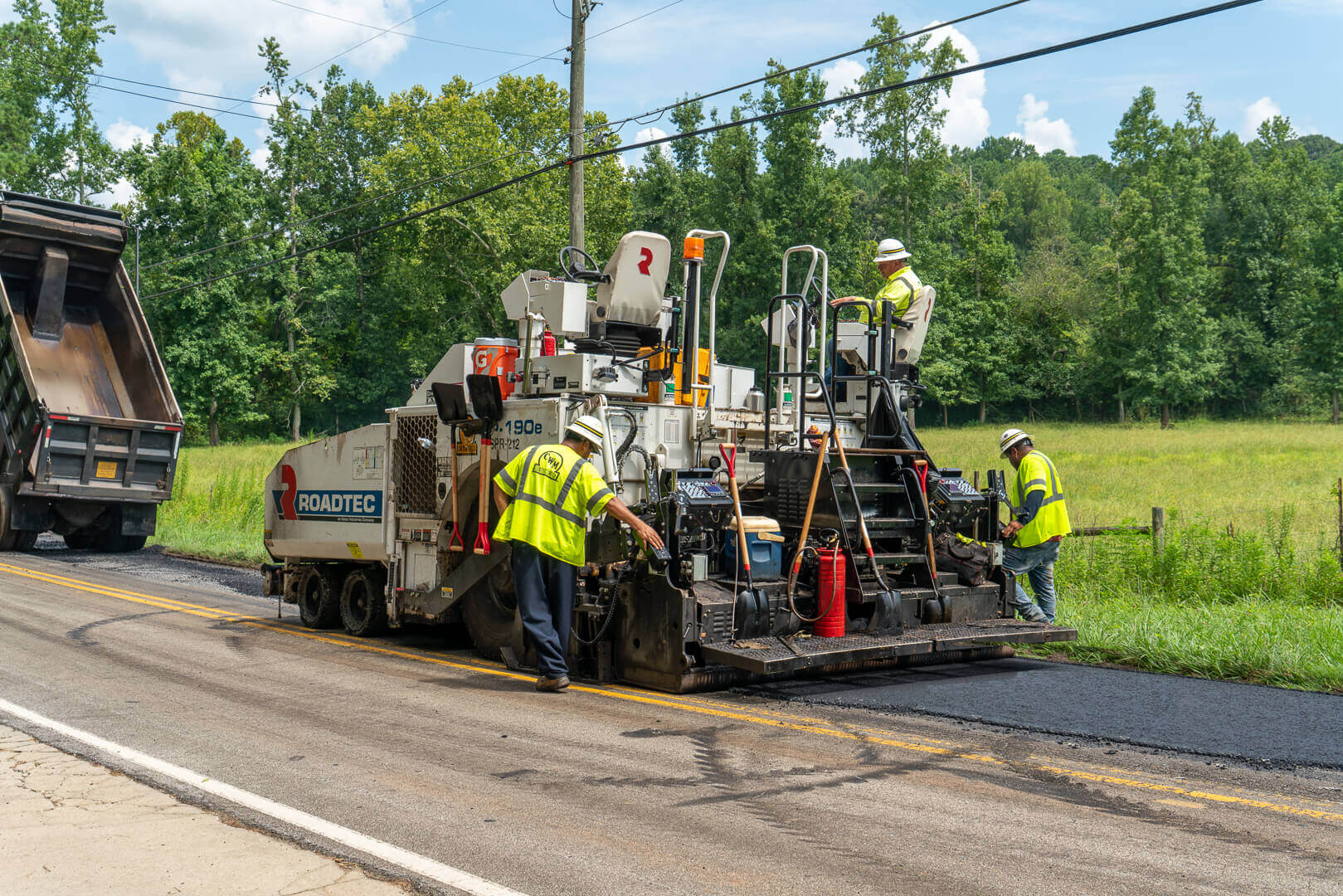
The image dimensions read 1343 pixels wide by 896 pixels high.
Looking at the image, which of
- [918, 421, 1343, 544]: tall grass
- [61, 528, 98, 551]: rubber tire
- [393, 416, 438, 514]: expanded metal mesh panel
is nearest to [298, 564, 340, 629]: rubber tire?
[393, 416, 438, 514]: expanded metal mesh panel

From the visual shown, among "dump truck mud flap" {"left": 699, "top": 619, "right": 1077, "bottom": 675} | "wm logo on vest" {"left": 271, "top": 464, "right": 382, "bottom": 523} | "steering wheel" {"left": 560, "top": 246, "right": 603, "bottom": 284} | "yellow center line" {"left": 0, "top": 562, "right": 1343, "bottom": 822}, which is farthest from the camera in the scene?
"wm logo on vest" {"left": 271, "top": 464, "right": 382, "bottom": 523}

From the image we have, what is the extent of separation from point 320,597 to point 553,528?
4.18 meters

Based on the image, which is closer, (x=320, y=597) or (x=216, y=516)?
(x=320, y=597)

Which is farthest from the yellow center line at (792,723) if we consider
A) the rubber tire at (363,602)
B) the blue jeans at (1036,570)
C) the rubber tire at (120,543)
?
the rubber tire at (120,543)

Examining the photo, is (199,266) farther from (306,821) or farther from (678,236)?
(306,821)

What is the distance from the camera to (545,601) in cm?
801

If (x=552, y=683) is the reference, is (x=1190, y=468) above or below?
above

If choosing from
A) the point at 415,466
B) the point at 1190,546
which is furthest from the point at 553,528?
the point at 1190,546

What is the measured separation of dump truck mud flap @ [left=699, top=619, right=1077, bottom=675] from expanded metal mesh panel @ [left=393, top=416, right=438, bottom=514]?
10.6ft

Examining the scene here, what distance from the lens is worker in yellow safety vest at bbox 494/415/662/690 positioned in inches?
309

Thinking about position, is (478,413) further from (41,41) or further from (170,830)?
(41,41)

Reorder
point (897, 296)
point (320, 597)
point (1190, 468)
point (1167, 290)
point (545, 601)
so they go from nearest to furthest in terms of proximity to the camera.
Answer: point (545, 601) → point (897, 296) → point (320, 597) → point (1190, 468) → point (1167, 290)

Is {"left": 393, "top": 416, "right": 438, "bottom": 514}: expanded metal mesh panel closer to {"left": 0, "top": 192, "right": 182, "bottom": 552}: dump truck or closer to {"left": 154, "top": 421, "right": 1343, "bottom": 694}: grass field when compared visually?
{"left": 154, "top": 421, "right": 1343, "bottom": 694}: grass field

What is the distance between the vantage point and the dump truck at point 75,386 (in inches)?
664
